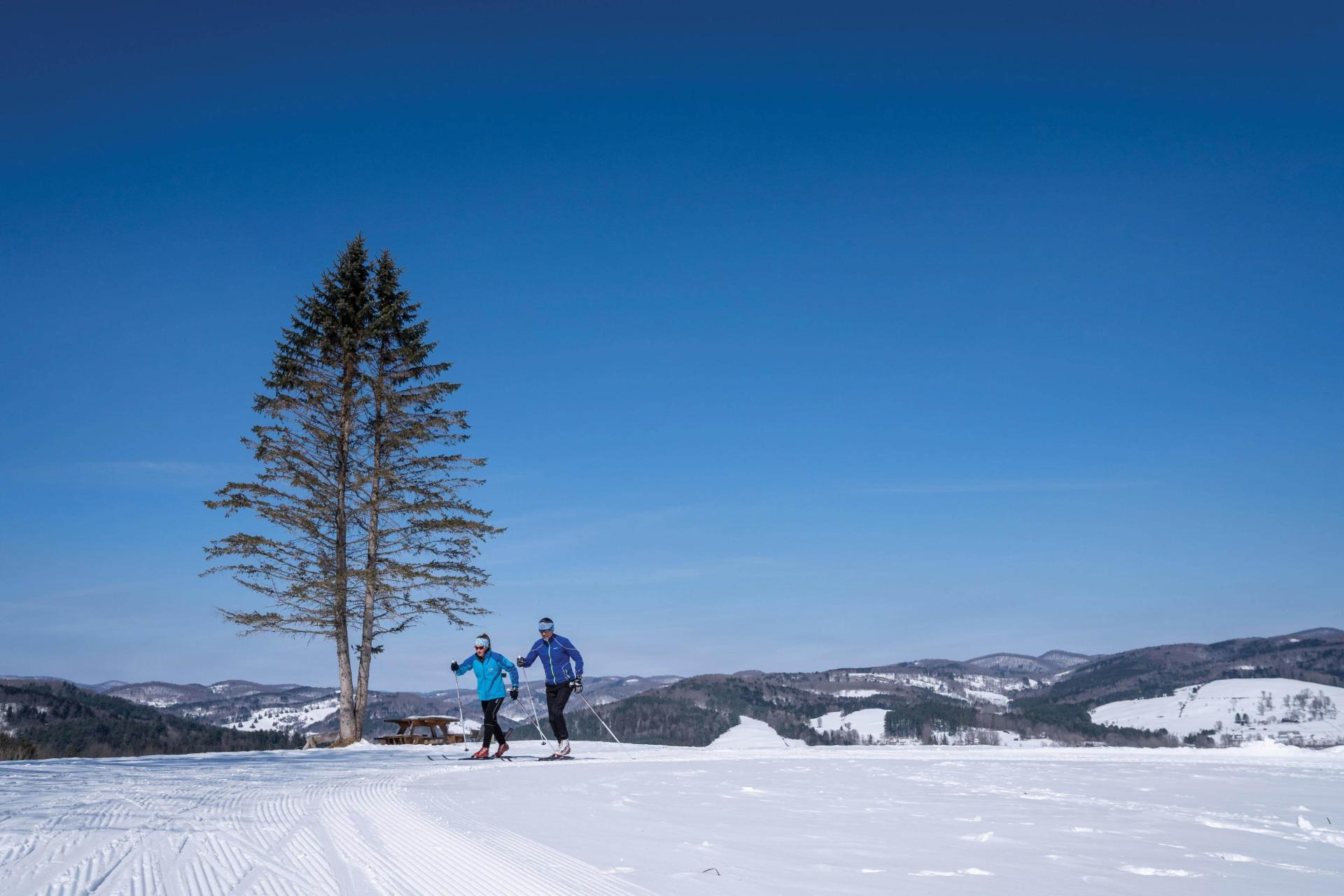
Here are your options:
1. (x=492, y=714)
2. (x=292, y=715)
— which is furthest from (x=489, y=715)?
(x=292, y=715)

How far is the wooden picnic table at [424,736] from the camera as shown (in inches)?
830

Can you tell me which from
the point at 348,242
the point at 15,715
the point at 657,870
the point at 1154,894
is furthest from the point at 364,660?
the point at 15,715

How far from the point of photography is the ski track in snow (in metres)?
3.70

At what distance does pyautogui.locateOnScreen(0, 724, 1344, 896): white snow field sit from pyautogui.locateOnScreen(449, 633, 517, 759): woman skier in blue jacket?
307 centimetres

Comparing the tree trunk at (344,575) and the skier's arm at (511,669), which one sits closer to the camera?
the skier's arm at (511,669)

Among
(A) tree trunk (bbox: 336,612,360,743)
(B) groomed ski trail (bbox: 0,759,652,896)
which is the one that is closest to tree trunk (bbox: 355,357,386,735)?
(A) tree trunk (bbox: 336,612,360,743)

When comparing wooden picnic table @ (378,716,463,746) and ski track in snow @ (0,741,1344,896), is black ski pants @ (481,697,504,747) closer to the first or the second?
ski track in snow @ (0,741,1344,896)

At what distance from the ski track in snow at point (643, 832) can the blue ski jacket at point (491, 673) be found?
3157 mm

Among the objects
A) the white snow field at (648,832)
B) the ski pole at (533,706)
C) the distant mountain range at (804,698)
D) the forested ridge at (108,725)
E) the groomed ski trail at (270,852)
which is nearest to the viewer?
the groomed ski trail at (270,852)

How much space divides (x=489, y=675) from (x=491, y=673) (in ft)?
0.16

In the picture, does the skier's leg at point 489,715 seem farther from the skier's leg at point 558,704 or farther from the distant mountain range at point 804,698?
the distant mountain range at point 804,698

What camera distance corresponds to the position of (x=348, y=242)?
81.4 feet

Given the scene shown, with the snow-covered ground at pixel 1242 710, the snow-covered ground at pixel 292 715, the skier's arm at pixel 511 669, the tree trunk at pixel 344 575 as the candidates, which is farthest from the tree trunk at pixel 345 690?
the snow-covered ground at pixel 292 715

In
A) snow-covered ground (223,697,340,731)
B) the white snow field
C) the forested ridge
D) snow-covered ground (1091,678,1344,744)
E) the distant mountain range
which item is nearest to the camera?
the white snow field
